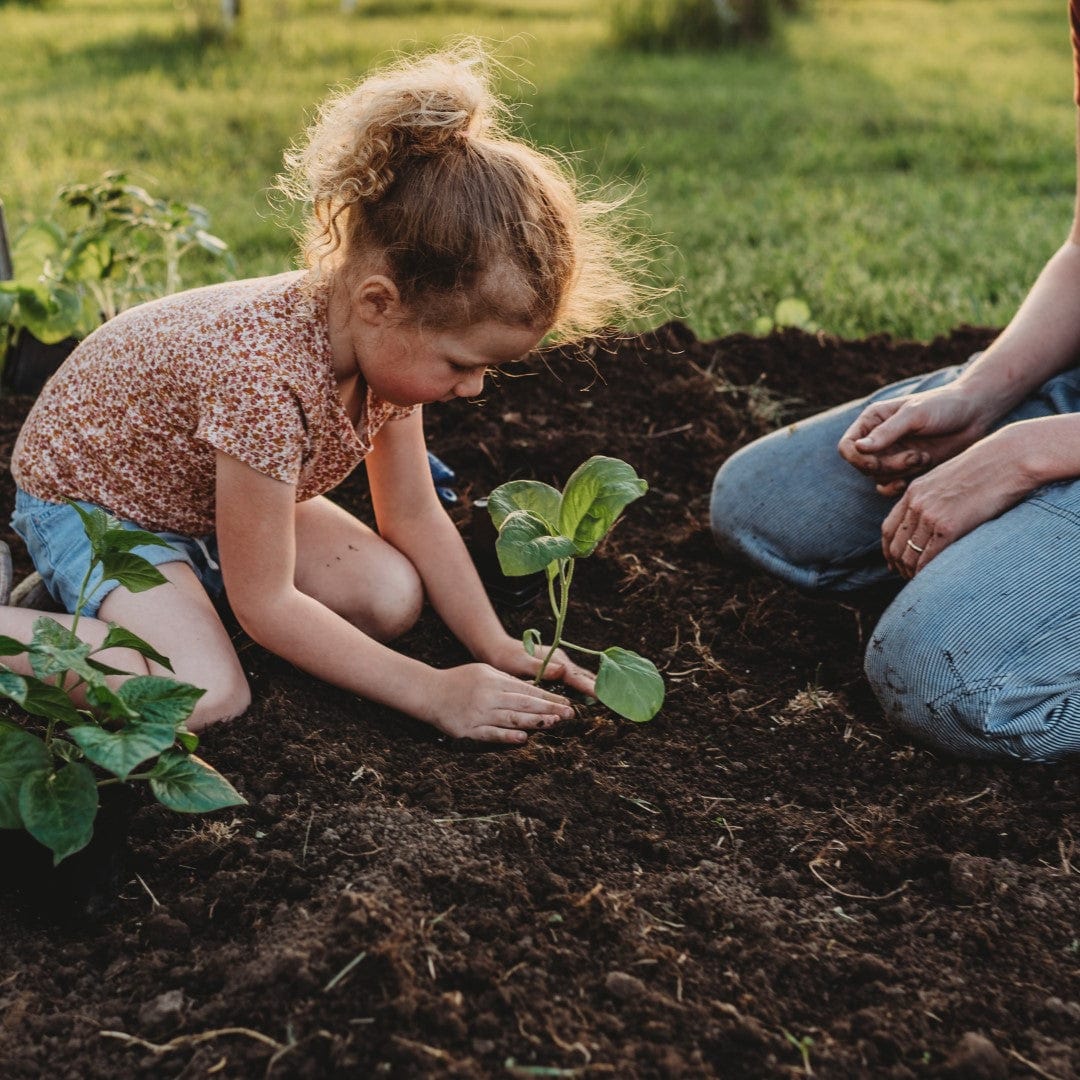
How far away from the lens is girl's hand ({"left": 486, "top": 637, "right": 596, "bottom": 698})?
7.06ft

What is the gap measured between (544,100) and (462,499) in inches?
171

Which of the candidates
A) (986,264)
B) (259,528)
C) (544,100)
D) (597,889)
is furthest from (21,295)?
(544,100)

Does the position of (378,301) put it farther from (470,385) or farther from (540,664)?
(540,664)

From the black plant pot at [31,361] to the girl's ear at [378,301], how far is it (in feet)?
5.12

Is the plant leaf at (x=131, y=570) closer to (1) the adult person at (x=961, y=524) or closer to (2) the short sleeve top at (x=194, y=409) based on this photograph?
(2) the short sleeve top at (x=194, y=409)

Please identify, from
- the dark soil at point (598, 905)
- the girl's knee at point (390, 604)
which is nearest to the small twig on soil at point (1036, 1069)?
the dark soil at point (598, 905)

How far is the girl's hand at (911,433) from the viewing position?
7.43ft

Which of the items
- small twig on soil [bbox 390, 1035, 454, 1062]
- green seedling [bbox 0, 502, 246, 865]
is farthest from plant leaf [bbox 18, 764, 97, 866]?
small twig on soil [bbox 390, 1035, 454, 1062]

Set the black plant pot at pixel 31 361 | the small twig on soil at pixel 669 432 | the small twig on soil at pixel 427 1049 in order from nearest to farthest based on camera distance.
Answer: the small twig on soil at pixel 427 1049
the small twig on soil at pixel 669 432
the black plant pot at pixel 31 361

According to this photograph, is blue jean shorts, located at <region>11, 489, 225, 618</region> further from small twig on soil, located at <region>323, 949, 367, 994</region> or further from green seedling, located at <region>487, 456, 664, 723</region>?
small twig on soil, located at <region>323, 949, 367, 994</region>

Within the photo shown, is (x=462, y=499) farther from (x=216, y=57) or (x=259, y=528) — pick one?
(x=216, y=57)

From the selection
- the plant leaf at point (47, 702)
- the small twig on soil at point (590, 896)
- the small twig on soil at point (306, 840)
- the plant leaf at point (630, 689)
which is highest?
the plant leaf at point (47, 702)

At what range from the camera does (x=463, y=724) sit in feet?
6.44

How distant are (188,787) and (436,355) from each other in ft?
2.46
